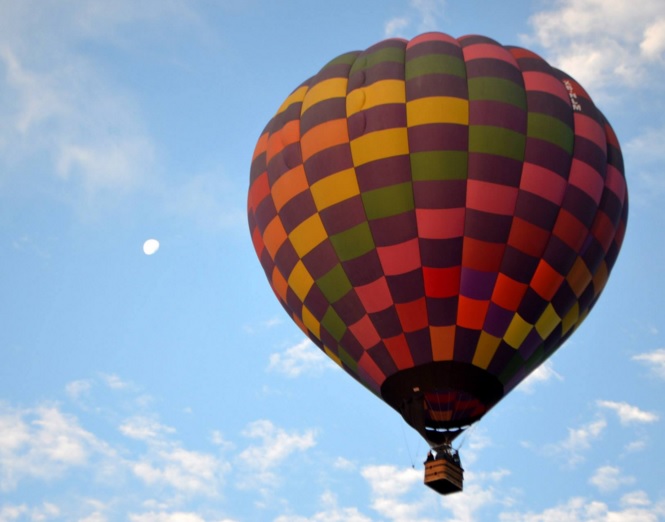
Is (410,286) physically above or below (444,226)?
below

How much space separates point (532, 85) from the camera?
17.5 metres

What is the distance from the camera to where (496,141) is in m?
16.7

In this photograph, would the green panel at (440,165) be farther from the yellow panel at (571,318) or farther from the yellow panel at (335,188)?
the yellow panel at (571,318)

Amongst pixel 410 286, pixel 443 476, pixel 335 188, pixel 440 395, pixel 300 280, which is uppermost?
pixel 335 188

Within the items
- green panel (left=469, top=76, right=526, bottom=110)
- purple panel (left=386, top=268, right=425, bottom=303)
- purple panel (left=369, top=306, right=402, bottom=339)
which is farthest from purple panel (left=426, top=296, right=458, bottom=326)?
green panel (left=469, top=76, right=526, bottom=110)

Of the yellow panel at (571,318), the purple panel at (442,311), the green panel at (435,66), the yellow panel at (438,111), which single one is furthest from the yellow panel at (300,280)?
the yellow panel at (571,318)

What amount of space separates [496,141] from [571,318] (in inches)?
111

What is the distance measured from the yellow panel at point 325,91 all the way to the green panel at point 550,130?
2711 mm

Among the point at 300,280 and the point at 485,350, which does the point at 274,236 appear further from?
the point at 485,350

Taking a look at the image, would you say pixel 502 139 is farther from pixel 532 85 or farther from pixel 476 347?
pixel 476 347

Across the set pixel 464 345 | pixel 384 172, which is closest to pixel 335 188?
pixel 384 172

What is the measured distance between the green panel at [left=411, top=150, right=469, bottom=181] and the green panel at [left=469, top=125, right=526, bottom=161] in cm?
23

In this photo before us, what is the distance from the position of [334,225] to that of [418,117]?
6.15 ft

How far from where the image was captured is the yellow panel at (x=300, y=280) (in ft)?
56.9
